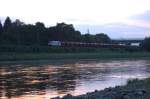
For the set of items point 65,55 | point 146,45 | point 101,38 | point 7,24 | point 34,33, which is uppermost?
point 7,24

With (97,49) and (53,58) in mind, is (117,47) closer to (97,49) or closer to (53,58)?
(97,49)

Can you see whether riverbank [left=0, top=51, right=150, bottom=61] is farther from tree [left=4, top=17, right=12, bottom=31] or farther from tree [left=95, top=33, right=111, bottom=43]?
tree [left=95, top=33, right=111, bottom=43]

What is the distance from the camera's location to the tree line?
12812cm

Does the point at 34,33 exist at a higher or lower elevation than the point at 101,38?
higher

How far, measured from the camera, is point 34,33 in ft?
439

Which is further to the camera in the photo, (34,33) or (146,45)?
(146,45)

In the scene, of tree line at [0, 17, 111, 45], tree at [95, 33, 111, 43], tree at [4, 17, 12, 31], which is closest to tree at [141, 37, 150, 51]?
tree at [95, 33, 111, 43]

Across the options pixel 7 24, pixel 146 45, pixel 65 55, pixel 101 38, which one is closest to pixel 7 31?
pixel 7 24

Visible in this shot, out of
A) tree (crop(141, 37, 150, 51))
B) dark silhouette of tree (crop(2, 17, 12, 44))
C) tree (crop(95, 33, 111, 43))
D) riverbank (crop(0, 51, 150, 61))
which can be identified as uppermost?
dark silhouette of tree (crop(2, 17, 12, 44))

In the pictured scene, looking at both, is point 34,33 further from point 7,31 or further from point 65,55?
point 65,55

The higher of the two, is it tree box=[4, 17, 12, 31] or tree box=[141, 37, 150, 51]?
tree box=[4, 17, 12, 31]

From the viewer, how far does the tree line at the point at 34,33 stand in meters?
128

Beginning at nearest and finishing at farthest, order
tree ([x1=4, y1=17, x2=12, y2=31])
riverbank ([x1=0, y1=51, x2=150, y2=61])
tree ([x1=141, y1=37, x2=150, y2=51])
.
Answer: riverbank ([x1=0, y1=51, x2=150, y2=61])
tree ([x1=4, y1=17, x2=12, y2=31])
tree ([x1=141, y1=37, x2=150, y2=51])

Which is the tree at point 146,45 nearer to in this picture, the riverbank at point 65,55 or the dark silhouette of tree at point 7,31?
the riverbank at point 65,55
